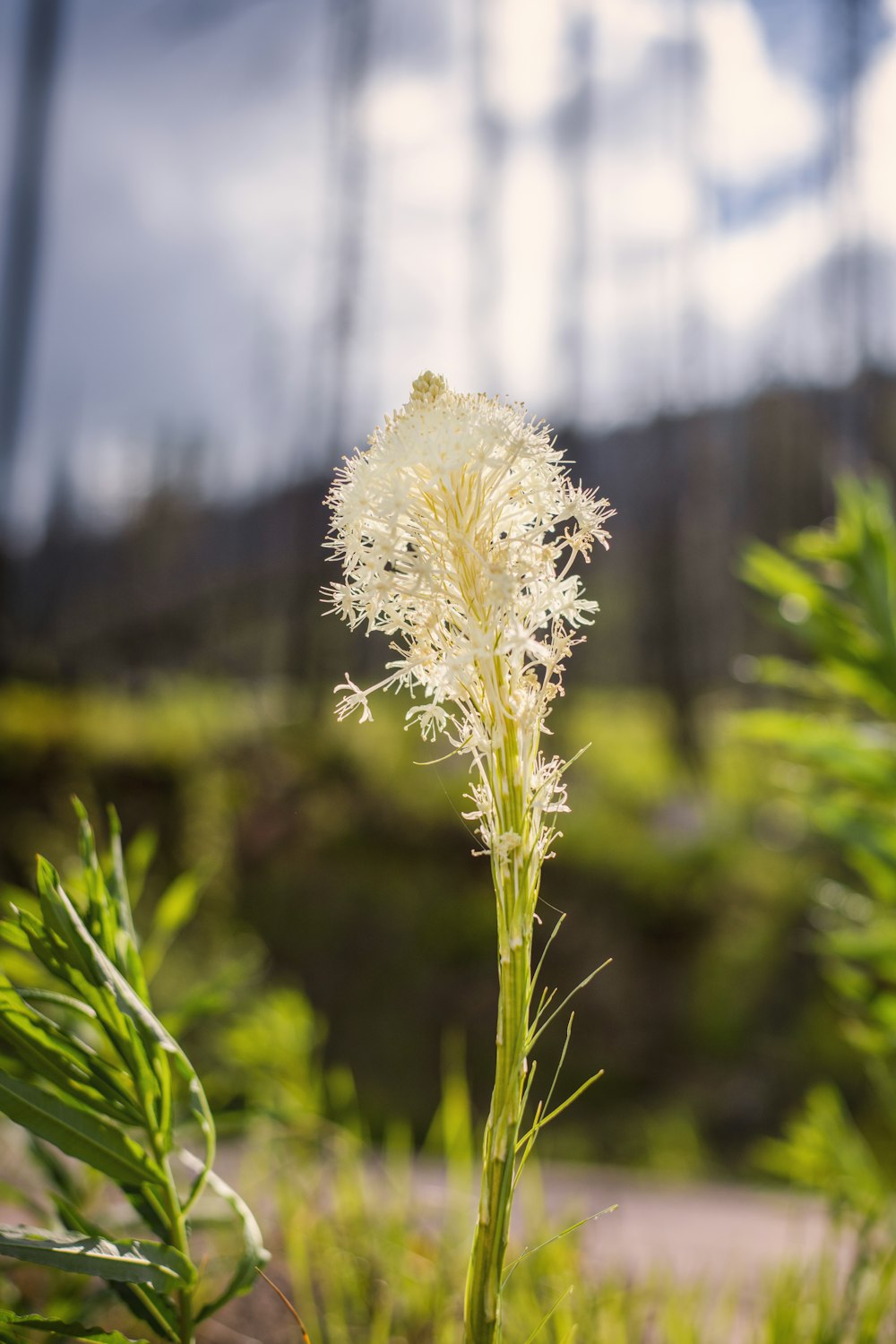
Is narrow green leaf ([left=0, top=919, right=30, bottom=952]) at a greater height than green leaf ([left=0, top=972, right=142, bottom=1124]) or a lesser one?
greater

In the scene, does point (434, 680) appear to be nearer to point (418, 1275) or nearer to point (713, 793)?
point (418, 1275)

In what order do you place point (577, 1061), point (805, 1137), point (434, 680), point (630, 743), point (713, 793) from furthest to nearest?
point (630, 743), point (713, 793), point (577, 1061), point (805, 1137), point (434, 680)

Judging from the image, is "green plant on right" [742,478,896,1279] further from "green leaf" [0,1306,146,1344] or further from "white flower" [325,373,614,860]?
"green leaf" [0,1306,146,1344]

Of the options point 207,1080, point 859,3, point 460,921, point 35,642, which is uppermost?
point 859,3

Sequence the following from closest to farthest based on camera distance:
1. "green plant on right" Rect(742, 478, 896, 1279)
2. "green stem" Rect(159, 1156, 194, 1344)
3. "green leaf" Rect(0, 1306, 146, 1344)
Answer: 1. "green leaf" Rect(0, 1306, 146, 1344)
2. "green stem" Rect(159, 1156, 194, 1344)
3. "green plant on right" Rect(742, 478, 896, 1279)

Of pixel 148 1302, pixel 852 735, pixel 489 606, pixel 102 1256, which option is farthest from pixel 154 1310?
pixel 852 735

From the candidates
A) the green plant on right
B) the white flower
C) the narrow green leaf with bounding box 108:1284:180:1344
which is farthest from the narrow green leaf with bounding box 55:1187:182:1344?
the green plant on right

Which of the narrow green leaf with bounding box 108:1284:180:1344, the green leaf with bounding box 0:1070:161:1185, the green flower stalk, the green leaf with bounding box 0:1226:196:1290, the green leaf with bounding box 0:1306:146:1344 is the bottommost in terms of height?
the narrow green leaf with bounding box 108:1284:180:1344

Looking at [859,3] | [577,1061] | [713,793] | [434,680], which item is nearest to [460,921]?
[577,1061]
